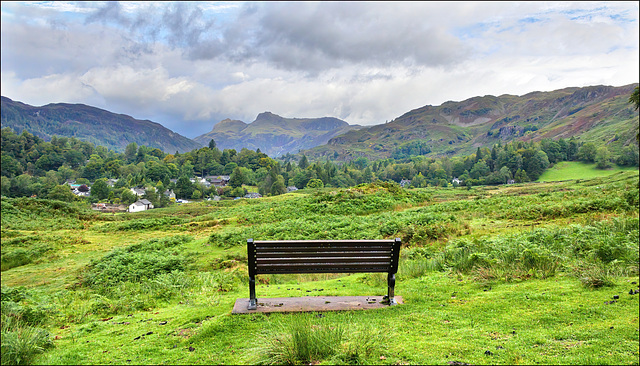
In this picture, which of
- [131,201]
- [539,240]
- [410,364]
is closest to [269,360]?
[410,364]

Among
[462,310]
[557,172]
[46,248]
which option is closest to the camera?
[462,310]

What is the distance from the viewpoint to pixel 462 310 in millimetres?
5363

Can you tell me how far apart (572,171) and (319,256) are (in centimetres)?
13447

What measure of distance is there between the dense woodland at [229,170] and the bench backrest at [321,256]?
96263 mm

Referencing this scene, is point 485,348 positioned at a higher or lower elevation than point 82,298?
higher

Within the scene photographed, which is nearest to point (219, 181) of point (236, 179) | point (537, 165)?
point (236, 179)

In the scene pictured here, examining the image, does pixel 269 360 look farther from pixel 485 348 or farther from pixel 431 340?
pixel 485 348

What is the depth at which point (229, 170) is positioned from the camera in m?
174

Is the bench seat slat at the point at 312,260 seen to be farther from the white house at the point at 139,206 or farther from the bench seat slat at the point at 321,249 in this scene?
the white house at the point at 139,206

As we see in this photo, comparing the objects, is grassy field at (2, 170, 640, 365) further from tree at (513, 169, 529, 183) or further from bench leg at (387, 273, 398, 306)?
tree at (513, 169, 529, 183)

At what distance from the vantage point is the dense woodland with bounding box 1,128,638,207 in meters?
109

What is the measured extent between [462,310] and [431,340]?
147 centimetres

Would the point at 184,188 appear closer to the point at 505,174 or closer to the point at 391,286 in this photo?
the point at 505,174

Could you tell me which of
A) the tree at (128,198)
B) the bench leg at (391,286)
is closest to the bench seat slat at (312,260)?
the bench leg at (391,286)
